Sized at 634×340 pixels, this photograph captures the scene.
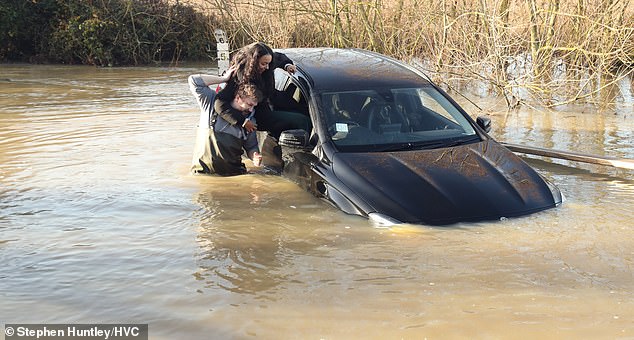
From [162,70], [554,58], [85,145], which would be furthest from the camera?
[162,70]

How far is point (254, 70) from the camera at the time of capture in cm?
866

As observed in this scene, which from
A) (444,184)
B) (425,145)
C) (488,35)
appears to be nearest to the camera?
(444,184)

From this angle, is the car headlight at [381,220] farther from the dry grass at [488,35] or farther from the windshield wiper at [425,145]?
the dry grass at [488,35]

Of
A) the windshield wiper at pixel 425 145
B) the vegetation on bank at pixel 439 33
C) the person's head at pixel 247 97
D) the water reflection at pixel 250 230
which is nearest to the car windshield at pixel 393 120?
the windshield wiper at pixel 425 145

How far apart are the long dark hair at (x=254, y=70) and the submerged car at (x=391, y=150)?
0.58 ft

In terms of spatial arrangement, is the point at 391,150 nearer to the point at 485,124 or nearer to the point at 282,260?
the point at 485,124

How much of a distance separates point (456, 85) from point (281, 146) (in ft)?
29.7

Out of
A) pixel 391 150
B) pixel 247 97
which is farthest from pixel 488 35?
pixel 391 150

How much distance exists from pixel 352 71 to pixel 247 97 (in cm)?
114

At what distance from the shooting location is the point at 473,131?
814cm

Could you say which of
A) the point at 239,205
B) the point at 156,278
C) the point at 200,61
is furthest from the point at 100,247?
the point at 200,61

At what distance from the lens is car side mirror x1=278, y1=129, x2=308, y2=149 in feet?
25.5

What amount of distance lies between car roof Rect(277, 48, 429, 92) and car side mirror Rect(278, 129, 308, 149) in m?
0.64

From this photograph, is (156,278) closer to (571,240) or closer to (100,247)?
(100,247)
